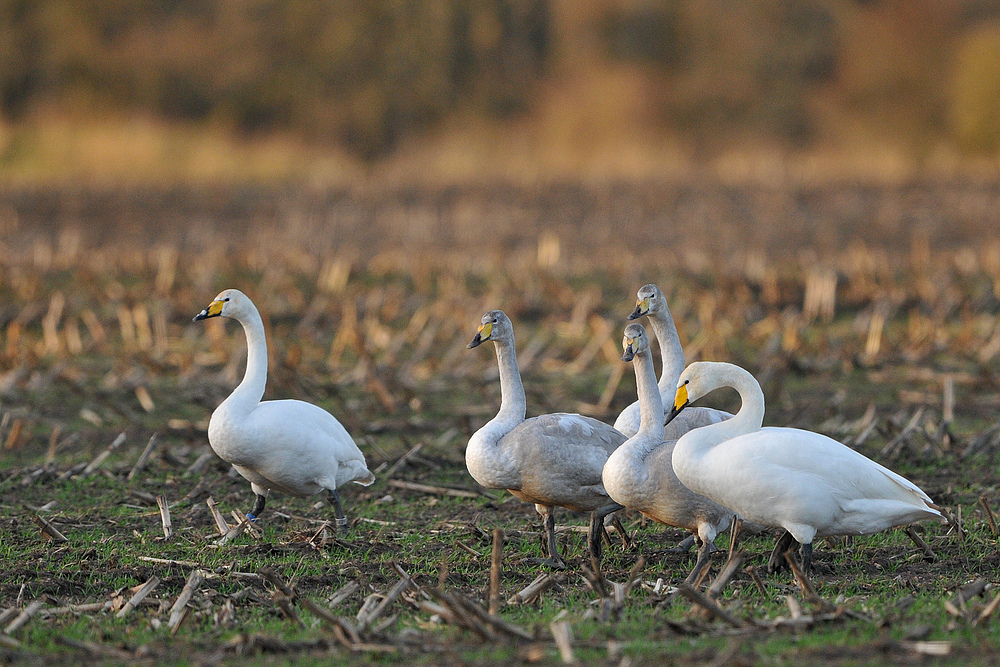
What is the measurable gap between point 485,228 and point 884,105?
26.8 meters

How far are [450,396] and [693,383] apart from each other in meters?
5.40

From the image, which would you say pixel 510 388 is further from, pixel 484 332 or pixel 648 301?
pixel 648 301

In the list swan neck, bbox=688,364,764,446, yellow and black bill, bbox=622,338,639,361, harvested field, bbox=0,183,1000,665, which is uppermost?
yellow and black bill, bbox=622,338,639,361

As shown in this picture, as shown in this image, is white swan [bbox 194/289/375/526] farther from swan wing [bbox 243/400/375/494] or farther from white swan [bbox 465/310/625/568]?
white swan [bbox 465/310/625/568]

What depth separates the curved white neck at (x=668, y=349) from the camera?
6.96m

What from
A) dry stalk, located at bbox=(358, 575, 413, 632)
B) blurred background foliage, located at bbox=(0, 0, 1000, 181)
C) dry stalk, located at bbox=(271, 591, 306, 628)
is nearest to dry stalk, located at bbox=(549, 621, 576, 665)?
dry stalk, located at bbox=(358, 575, 413, 632)

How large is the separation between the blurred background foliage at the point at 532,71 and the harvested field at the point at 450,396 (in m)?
15.0

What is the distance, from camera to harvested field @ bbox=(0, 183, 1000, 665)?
15.5 ft

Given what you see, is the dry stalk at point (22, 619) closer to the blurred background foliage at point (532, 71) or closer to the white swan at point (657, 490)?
the white swan at point (657, 490)

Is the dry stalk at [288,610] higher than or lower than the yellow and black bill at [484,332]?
lower

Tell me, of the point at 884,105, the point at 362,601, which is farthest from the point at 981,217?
the point at 884,105

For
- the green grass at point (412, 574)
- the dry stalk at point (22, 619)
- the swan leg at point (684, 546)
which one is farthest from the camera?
the swan leg at point (684, 546)

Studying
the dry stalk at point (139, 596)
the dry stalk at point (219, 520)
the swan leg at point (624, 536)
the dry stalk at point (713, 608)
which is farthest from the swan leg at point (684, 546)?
the dry stalk at point (139, 596)

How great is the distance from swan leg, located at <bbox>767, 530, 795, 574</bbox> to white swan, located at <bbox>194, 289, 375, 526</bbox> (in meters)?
2.36
